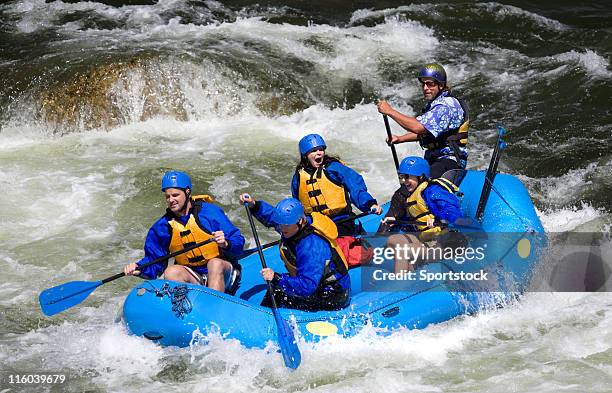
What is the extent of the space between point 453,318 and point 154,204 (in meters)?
3.97

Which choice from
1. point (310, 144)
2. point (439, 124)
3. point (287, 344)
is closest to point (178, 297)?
point (287, 344)

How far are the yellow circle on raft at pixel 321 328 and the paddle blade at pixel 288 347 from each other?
0.58 ft

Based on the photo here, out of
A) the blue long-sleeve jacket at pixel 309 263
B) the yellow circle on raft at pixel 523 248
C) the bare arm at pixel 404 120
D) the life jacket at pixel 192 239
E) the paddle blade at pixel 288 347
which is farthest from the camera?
the bare arm at pixel 404 120

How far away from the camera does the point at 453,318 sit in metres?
6.31

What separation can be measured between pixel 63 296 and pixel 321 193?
1968 mm

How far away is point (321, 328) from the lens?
5.88 meters

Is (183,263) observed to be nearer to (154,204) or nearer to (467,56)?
(154,204)

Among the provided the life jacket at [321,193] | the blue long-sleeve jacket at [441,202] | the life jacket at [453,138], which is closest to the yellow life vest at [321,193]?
the life jacket at [321,193]

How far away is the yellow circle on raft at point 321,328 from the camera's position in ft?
19.3

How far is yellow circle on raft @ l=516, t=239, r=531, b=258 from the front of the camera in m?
6.57

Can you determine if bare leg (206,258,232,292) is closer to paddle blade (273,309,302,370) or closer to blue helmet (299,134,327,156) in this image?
paddle blade (273,309,302,370)

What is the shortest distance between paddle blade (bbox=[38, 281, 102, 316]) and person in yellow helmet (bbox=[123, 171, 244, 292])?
17.2 inches

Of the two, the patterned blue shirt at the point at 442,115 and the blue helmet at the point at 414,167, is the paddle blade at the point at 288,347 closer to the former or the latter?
the blue helmet at the point at 414,167

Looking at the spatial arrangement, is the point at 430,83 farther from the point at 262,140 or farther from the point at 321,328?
the point at 262,140
